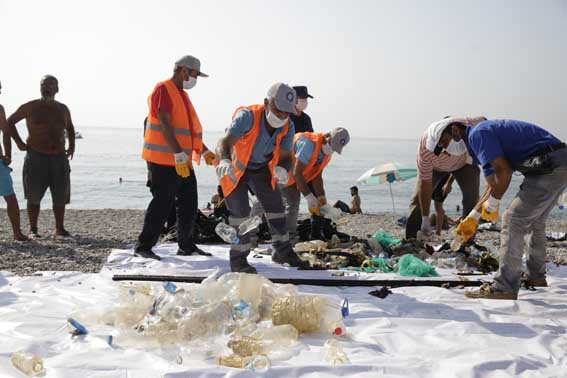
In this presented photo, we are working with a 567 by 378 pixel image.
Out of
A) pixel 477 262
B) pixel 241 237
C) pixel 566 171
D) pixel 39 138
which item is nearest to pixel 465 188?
pixel 477 262

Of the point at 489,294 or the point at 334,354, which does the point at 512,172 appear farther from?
the point at 334,354

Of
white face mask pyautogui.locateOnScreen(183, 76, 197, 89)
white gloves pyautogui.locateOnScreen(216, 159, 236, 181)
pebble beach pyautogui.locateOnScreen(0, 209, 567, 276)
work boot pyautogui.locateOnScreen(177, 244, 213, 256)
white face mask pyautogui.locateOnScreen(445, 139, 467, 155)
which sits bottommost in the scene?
pebble beach pyautogui.locateOnScreen(0, 209, 567, 276)

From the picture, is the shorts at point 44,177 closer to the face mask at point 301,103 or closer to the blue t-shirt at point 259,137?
the face mask at point 301,103

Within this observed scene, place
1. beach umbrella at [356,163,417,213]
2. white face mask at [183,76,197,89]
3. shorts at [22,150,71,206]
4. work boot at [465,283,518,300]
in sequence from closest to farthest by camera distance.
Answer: work boot at [465,283,518,300] < white face mask at [183,76,197,89] < shorts at [22,150,71,206] < beach umbrella at [356,163,417,213]

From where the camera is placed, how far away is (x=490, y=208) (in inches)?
170

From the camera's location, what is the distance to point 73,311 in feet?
11.8

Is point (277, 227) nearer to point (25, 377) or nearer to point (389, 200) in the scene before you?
point (25, 377)

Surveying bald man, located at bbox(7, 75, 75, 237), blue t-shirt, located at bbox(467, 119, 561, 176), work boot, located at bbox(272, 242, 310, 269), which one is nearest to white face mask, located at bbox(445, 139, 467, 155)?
blue t-shirt, located at bbox(467, 119, 561, 176)

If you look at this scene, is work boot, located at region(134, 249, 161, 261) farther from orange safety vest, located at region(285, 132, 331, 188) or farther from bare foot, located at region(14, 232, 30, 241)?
bare foot, located at region(14, 232, 30, 241)

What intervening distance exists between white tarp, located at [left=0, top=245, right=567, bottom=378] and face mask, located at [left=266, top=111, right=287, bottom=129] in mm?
1401

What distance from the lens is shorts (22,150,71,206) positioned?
6.94 m

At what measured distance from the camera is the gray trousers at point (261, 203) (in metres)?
4.86

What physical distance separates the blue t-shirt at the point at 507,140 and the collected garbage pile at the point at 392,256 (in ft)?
4.42

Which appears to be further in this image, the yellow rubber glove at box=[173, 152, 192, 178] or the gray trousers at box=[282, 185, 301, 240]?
the gray trousers at box=[282, 185, 301, 240]
